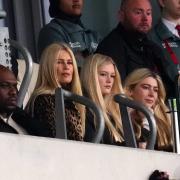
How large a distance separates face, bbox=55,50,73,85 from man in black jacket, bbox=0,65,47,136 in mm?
754

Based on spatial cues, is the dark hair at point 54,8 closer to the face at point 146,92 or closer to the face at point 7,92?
the face at point 146,92

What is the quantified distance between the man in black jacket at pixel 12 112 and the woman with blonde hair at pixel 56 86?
0.25 meters

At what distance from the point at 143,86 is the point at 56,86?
120cm

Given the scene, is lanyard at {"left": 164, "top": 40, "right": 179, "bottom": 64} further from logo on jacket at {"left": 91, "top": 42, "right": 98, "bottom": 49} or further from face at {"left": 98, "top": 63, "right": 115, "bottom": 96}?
face at {"left": 98, "top": 63, "right": 115, "bottom": 96}

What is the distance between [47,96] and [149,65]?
219 cm

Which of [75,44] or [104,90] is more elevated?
[75,44]

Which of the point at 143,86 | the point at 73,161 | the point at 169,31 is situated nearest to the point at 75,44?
the point at 143,86

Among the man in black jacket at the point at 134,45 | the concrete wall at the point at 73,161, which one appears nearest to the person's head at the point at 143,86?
the man in black jacket at the point at 134,45

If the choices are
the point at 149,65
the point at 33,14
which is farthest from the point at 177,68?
the point at 33,14

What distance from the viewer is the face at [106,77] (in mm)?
8664

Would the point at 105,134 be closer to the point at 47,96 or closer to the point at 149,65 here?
the point at 47,96

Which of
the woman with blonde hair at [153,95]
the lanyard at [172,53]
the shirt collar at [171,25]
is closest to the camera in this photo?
the woman with blonde hair at [153,95]

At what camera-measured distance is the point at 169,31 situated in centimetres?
1052

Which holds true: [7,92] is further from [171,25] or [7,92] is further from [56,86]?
[171,25]
